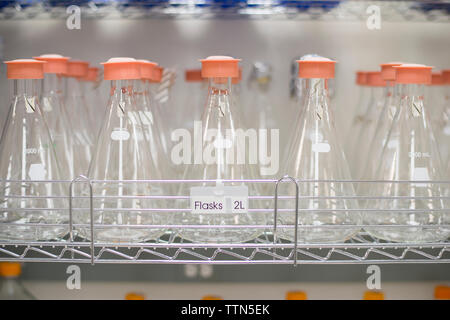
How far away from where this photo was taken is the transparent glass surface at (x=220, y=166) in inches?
32.9

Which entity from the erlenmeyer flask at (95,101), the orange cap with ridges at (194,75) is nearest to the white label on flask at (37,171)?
the erlenmeyer flask at (95,101)

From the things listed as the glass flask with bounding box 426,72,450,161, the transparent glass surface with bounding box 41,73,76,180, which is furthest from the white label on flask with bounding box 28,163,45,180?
the glass flask with bounding box 426,72,450,161

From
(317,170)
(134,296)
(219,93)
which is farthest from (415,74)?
(134,296)

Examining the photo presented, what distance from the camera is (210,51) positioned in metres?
1.21

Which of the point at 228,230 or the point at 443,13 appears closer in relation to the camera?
the point at 228,230

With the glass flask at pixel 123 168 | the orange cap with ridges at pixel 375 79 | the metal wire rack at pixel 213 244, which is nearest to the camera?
the metal wire rack at pixel 213 244

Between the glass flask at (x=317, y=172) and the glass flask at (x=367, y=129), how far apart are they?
0.85 ft

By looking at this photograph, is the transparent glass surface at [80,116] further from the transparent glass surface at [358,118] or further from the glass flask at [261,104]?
the transparent glass surface at [358,118]

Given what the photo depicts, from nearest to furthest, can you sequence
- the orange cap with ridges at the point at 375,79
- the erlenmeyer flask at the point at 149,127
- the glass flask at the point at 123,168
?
the glass flask at the point at 123,168 < the erlenmeyer flask at the point at 149,127 < the orange cap with ridges at the point at 375,79

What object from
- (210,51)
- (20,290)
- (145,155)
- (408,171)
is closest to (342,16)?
(210,51)

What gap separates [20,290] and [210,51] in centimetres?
76

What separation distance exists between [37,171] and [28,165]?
19mm

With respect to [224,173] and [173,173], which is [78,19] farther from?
[224,173]

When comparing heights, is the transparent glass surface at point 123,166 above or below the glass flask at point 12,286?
above
